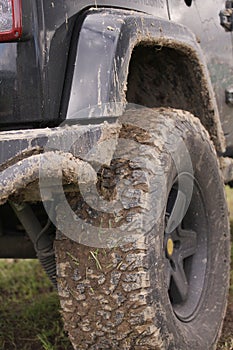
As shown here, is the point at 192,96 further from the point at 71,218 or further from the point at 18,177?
the point at 18,177

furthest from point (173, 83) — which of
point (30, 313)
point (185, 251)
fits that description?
point (30, 313)

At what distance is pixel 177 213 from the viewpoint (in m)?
2.54

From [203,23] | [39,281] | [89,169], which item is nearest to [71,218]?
[89,169]

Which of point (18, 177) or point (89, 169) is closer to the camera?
point (18, 177)

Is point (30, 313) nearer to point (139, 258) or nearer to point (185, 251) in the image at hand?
point (185, 251)

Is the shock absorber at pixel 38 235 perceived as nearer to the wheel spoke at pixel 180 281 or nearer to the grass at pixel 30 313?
the grass at pixel 30 313

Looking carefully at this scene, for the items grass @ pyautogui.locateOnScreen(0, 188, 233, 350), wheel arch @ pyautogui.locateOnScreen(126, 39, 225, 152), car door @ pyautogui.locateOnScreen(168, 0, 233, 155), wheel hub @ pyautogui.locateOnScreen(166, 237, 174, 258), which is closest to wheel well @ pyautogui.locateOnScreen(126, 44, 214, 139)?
wheel arch @ pyautogui.locateOnScreen(126, 39, 225, 152)

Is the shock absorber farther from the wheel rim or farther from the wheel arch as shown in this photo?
the wheel arch

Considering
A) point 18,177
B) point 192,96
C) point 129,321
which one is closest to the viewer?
point 18,177

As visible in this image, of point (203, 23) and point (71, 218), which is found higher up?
point (203, 23)

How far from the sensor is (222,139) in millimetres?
2877

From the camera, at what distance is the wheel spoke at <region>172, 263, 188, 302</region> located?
257cm

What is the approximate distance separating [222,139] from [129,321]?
102cm

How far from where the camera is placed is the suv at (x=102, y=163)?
1926 millimetres
